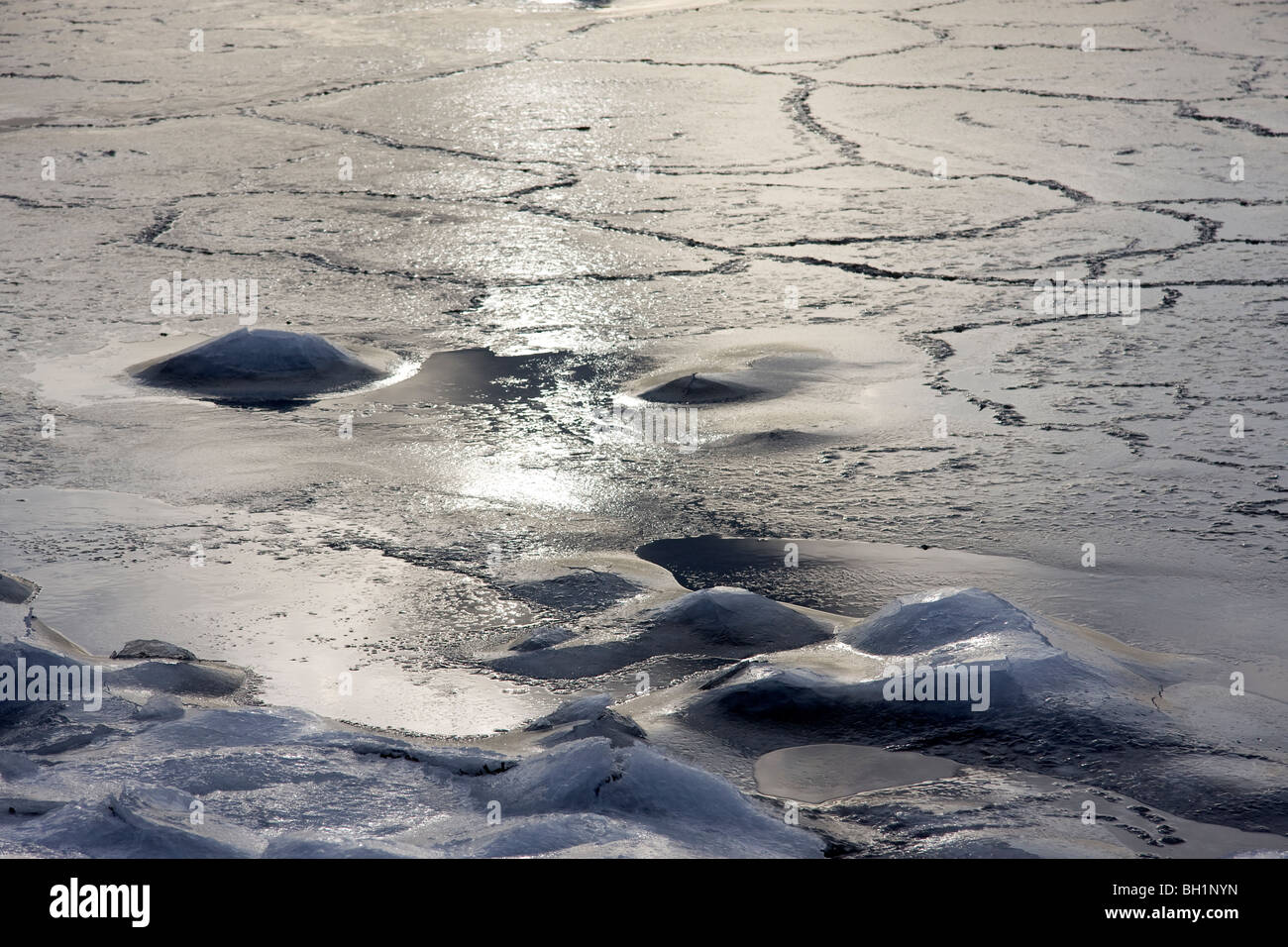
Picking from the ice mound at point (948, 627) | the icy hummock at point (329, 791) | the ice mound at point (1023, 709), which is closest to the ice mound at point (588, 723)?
the icy hummock at point (329, 791)

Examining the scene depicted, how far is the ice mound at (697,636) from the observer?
219cm

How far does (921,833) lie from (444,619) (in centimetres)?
95

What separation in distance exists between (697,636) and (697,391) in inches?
47.9

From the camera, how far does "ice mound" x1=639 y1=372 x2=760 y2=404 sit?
333 centimetres

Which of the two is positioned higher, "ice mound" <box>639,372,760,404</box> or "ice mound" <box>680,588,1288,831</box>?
"ice mound" <box>639,372,760,404</box>

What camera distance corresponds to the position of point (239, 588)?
2.44 metres

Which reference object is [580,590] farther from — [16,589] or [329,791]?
[16,589]

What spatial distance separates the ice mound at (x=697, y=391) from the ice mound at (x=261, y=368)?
2.47 feet

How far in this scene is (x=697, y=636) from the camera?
2.25 m

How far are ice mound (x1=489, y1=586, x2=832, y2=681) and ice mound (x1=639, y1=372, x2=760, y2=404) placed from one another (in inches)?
41.3

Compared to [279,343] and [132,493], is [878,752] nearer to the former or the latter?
[132,493]

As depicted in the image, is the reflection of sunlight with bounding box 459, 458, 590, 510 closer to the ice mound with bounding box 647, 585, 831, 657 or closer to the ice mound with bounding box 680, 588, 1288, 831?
the ice mound with bounding box 647, 585, 831, 657

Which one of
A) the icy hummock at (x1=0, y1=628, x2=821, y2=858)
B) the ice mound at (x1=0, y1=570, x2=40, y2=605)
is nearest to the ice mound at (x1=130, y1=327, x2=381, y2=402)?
the ice mound at (x1=0, y1=570, x2=40, y2=605)

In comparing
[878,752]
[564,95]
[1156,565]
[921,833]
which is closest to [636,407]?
[1156,565]
